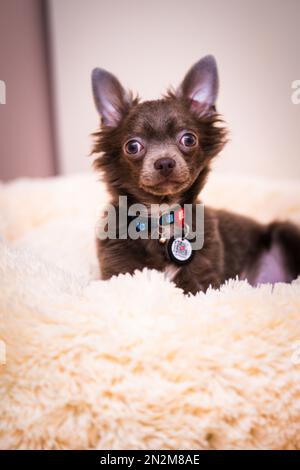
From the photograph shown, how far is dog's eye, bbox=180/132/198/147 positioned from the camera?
150 cm

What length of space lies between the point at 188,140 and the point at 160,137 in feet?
0.34

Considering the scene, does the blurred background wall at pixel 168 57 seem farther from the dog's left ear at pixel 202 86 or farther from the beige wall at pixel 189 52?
the dog's left ear at pixel 202 86

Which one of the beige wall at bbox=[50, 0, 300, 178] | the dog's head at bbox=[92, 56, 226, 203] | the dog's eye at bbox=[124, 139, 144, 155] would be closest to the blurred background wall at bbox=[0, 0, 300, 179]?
the beige wall at bbox=[50, 0, 300, 178]

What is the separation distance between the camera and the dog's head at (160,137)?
1.47 meters

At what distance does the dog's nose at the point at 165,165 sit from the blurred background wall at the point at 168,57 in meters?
0.37

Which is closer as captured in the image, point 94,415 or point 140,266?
point 94,415

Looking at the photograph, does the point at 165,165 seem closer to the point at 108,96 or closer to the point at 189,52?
the point at 108,96

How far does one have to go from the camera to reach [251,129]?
2002 mm

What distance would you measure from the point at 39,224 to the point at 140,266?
1468mm

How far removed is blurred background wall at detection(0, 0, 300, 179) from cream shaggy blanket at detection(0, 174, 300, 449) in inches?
34.3

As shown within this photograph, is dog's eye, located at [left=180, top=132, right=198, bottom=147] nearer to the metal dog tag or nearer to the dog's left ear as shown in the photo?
the dog's left ear
